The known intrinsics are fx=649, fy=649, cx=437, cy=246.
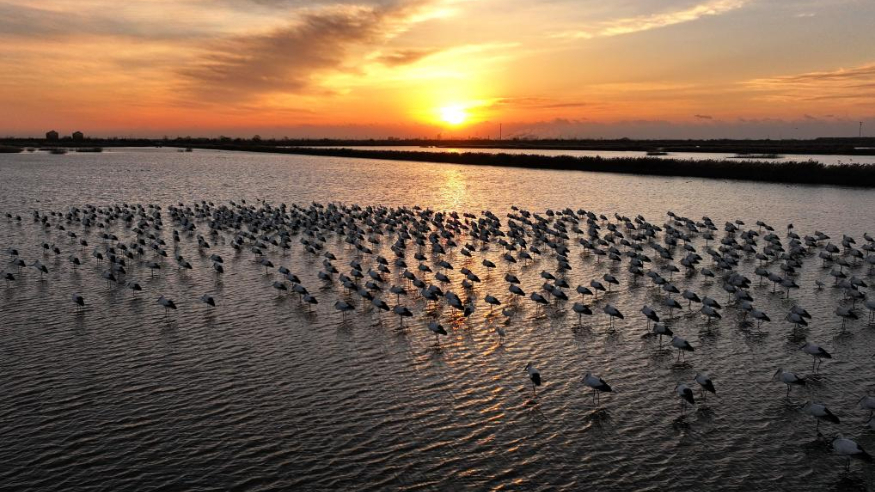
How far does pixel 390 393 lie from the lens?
17219 mm

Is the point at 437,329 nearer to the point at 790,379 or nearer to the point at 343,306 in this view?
the point at 343,306

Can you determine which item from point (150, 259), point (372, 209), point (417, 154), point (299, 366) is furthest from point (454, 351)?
point (417, 154)

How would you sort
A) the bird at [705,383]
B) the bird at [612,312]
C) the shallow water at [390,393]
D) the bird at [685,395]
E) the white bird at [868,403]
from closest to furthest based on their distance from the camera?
the shallow water at [390,393] → the white bird at [868,403] → the bird at [685,395] → the bird at [705,383] → the bird at [612,312]

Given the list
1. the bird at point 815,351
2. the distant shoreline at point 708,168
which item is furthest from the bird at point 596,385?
the distant shoreline at point 708,168

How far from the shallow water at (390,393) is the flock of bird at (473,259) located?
1.78ft

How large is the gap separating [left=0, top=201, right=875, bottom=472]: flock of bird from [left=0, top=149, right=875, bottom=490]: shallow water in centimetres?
54

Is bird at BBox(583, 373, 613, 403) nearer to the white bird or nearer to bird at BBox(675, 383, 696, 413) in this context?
bird at BBox(675, 383, 696, 413)

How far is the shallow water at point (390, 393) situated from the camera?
1343 centimetres

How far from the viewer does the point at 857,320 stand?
23266mm

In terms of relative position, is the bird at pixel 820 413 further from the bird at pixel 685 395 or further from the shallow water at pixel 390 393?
the bird at pixel 685 395

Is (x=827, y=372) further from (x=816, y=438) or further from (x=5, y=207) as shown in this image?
(x=5, y=207)

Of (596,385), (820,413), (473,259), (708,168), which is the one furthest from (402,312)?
(708,168)

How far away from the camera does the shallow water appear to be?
13.4 metres

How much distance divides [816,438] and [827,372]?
180 inches
